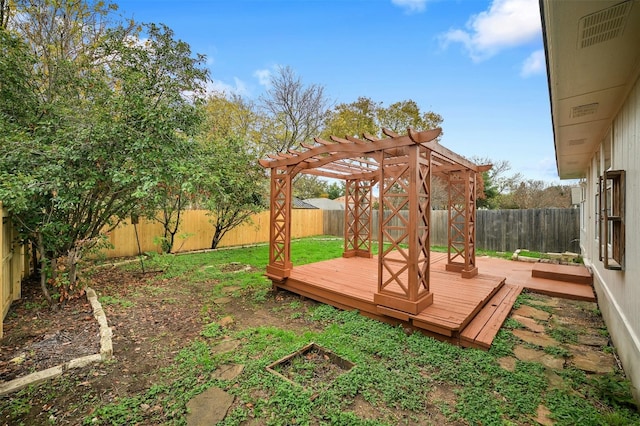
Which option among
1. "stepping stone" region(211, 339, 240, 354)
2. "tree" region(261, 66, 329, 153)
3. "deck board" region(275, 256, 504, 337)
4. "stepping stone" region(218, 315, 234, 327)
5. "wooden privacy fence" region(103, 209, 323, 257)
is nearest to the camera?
"stepping stone" region(211, 339, 240, 354)

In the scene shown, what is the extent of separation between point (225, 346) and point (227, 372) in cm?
59

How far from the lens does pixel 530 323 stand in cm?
391

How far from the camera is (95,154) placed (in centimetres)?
391

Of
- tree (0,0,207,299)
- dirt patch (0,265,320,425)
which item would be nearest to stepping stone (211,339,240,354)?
dirt patch (0,265,320,425)

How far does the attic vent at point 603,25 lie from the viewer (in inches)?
66.3

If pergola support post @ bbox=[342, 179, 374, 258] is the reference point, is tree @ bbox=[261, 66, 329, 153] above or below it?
above

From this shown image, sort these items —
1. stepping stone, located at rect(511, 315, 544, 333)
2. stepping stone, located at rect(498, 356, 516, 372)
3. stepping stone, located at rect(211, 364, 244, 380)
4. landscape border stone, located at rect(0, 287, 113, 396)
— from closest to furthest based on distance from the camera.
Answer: landscape border stone, located at rect(0, 287, 113, 396), stepping stone, located at rect(211, 364, 244, 380), stepping stone, located at rect(498, 356, 516, 372), stepping stone, located at rect(511, 315, 544, 333)

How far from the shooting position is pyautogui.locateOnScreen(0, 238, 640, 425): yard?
218 centimetres

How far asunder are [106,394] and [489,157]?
901 inches

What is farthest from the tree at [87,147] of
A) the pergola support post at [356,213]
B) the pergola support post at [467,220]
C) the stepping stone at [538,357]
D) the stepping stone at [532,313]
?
the stepping stone at [532,313]

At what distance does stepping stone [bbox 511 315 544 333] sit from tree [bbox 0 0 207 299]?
18.6ft

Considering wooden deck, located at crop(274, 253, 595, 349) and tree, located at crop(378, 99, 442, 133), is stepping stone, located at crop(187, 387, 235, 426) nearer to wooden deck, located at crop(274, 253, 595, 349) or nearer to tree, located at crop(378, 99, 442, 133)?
wooden deck, located at crop(274, 253, 595, 349)

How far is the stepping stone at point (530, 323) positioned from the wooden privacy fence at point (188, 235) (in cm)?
683

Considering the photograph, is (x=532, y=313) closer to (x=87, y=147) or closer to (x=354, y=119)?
(x=87, y=147)
